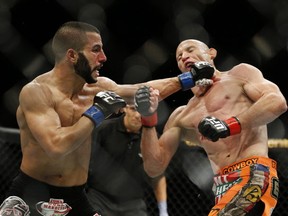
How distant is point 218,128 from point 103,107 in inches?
16.1

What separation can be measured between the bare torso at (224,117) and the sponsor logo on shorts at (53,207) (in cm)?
58

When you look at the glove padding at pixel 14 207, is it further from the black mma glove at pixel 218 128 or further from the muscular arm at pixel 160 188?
the muscular arm at pixel 160 188

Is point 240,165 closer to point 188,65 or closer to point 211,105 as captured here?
point 211,105

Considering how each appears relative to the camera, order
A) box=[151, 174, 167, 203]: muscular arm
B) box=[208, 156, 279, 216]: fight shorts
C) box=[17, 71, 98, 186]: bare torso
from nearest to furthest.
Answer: box=[208, 156, 279, 216]: fight shorts
box=[17, 71, 98, 186]: bare torso
box=[151, 174, 167, 203]: muscular arm

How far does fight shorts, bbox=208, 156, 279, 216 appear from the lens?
1707 millimetres

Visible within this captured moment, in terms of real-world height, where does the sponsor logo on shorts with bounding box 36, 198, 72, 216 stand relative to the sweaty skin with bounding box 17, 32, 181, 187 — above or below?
below

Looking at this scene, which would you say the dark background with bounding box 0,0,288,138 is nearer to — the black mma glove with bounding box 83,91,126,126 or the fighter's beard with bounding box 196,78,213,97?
the fighter's beard with bounding box 196,78,213,97

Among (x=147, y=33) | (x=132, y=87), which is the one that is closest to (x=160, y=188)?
(x=132, y=87)

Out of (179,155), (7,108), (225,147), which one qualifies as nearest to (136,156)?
(179,155)

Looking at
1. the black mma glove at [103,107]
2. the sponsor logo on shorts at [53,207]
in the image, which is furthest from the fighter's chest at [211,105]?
the sponsor logo on shorts at [53,207]

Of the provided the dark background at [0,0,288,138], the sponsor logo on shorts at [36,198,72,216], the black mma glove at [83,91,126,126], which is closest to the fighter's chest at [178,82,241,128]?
the black mma glove at [83,91,126,126]

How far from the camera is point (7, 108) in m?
4.51

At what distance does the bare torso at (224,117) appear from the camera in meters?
1.86

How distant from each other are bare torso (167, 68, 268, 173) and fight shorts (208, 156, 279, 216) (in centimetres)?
5
